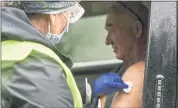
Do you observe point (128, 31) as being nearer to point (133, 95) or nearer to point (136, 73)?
point (136, 73)

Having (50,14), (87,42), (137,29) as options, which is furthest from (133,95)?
(87,42)

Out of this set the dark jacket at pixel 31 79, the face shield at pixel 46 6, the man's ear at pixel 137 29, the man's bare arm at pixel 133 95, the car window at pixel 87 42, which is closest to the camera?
the dark jacket at pixel 31 79

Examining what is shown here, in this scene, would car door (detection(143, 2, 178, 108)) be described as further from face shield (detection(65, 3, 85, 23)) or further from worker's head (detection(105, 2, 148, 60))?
→ worker's head (detection(105, 2, 148, 60))

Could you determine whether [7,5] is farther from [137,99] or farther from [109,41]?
[109,41]

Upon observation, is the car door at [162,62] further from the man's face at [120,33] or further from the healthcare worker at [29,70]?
the man's face at [120,33]

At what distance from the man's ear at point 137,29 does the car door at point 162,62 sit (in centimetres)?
84

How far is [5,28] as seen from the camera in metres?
2.04

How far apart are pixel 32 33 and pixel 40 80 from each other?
Answer: 0.73 feet

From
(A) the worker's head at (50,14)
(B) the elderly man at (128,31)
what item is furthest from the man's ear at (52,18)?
(B) the elderly man at (128,31)

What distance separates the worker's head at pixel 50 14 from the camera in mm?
2303

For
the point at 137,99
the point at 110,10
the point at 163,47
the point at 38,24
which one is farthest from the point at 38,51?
the point at 110,10

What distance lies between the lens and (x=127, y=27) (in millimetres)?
3383

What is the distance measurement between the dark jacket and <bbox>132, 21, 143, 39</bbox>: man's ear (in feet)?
4.19

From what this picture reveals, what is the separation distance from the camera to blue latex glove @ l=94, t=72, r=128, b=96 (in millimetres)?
2834
